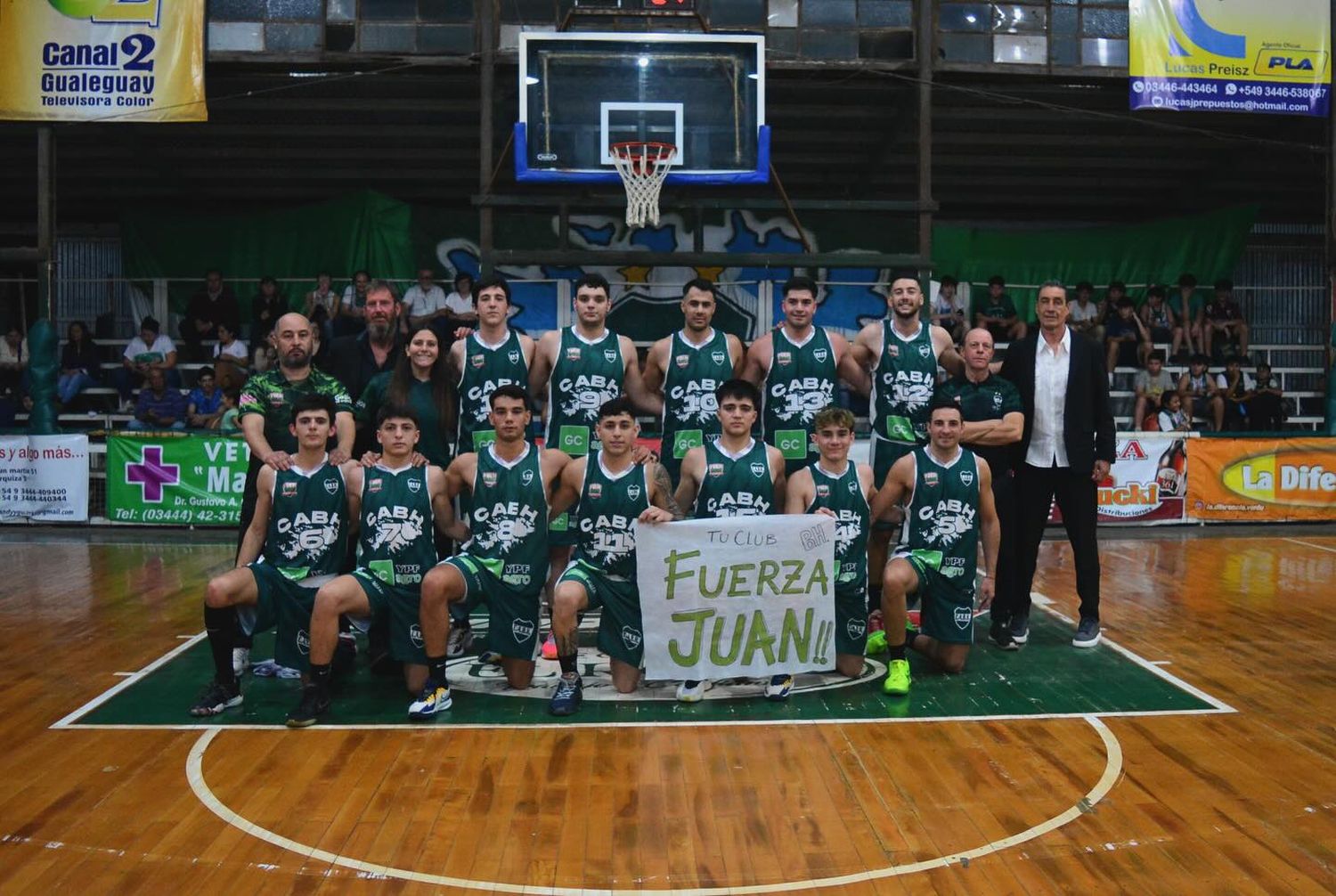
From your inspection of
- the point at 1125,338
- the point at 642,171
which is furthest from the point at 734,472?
the point at 1125,338

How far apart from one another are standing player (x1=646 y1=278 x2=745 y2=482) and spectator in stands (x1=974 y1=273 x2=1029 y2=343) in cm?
876

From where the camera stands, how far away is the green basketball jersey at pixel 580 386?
666 centimetres

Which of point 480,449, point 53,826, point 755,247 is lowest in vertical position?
point 53,826

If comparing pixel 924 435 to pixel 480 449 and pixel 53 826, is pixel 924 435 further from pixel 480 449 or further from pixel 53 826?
pixel 53 826

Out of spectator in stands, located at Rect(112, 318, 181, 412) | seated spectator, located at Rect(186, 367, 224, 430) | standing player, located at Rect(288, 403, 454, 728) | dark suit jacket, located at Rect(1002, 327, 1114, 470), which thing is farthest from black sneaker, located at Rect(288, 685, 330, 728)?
spectator in stands, located at Rect(112, 318, 181, 412)

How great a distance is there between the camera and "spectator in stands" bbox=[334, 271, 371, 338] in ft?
43.9

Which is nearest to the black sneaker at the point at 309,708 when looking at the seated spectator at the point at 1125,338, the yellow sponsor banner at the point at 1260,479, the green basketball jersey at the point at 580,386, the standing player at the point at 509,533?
the standing player at the point at 509,533

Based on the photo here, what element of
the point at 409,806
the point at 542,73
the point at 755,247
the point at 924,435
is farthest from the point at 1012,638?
the point at 755,247

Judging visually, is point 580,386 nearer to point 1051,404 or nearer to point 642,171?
point 1051,404

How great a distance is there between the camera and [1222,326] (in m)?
15.3

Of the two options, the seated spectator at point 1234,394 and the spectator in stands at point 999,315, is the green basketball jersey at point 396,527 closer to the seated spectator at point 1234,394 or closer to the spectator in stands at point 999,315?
the spectator in stands at point 999,315

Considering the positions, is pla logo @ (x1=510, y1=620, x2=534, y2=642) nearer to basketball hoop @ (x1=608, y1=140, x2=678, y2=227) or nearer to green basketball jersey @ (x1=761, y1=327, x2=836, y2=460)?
green basketball jersey @ (x1=761, y1=327, x2=836, y2=460)

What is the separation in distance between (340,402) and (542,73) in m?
5.49

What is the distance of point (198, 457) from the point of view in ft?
38.1
